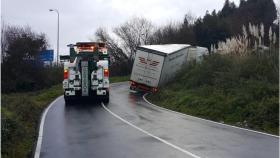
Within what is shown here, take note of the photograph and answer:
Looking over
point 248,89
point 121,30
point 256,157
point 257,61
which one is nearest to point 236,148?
point 256,157

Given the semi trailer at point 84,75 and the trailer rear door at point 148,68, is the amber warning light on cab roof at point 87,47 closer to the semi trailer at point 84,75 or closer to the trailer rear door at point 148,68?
the semi trailer at point 84,75

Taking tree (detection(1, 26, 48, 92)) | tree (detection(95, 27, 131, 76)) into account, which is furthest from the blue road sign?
tree (detection(95, 27, 131, 76))

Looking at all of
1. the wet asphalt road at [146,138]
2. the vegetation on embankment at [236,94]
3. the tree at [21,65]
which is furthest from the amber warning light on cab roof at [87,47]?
the tree at [21,65]

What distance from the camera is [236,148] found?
42.1 feet

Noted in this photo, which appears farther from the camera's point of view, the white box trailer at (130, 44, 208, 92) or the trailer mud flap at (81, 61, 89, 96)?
the white box trailer at (130, 44, 208, 92)

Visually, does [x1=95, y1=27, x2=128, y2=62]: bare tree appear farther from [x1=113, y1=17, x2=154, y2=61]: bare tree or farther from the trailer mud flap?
the trailer mud flap

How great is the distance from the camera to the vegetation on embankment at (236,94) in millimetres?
19250

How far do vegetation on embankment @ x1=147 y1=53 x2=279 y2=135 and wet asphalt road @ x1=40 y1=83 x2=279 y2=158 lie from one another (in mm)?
1600

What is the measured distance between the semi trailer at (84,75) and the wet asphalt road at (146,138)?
236 inches

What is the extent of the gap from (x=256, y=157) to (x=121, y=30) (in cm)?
7252

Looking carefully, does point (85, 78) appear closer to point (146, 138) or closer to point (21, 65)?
point (146, 138)

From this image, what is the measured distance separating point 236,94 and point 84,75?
29.2ft

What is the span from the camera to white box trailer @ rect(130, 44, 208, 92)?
116 ft

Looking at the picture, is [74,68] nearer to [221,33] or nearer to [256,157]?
[256,157]
